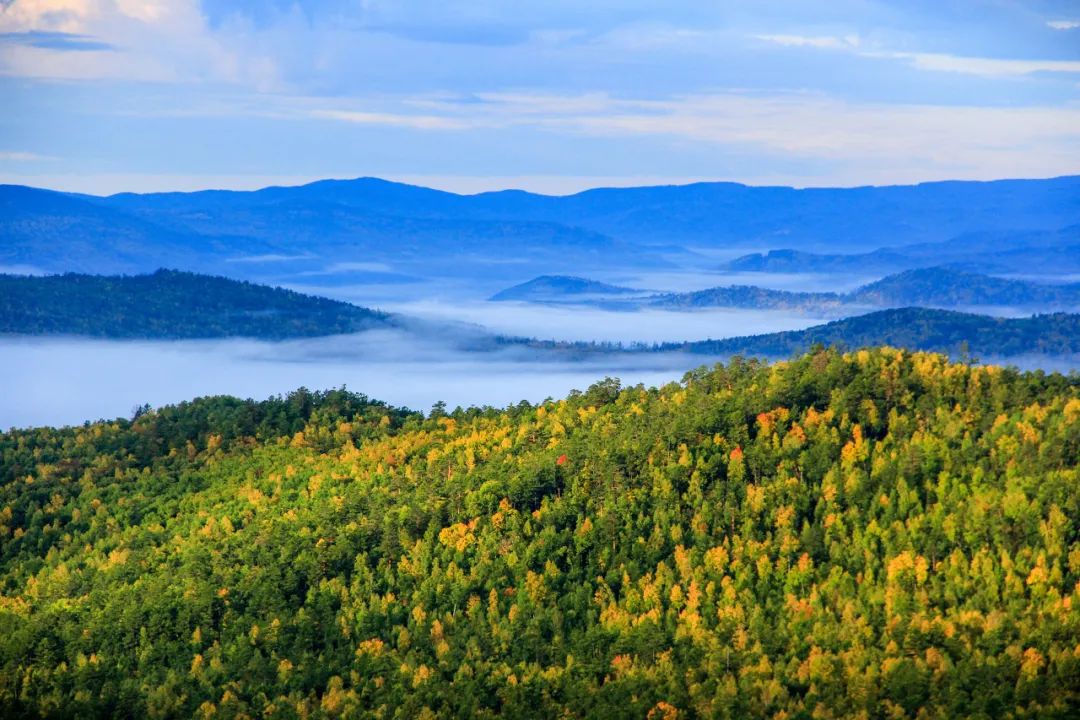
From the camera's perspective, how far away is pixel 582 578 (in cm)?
11725

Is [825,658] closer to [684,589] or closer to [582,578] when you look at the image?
[684,589]

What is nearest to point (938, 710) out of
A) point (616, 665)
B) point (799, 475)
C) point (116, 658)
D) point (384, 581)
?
point (616, 665)

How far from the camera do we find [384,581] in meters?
122

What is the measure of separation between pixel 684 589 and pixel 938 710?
82.4ft

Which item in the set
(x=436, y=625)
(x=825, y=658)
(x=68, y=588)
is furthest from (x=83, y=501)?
(x=825, y=658)

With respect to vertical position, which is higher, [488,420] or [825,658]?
[488,420]

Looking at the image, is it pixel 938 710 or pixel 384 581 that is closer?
pixel 938 710

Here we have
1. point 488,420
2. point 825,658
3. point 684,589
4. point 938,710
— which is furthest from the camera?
point 488,420

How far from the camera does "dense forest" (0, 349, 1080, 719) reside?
9938 cm

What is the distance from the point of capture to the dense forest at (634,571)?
99375mm

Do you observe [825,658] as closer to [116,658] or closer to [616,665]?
[616,665]

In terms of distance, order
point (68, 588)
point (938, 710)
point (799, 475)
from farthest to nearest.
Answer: point (68, 588), point (799, 475), point (938, 710)

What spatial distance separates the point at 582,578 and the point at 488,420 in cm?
3967

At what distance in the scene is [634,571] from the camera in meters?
115
